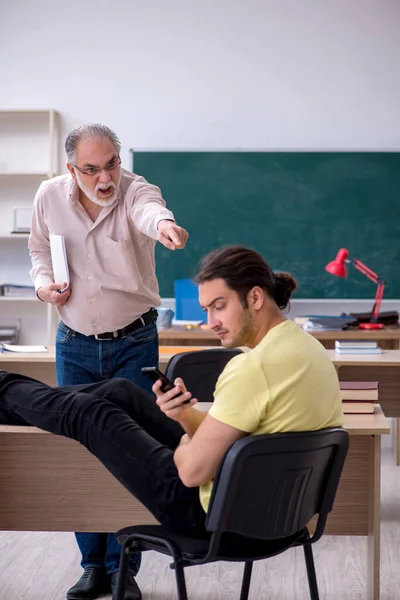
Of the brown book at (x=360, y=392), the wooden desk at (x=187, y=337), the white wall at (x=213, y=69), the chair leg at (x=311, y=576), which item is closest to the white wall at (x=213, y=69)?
the white wall at (x=213, y=69)

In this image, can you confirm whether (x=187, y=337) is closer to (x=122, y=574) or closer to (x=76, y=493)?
(x=76, y=493)

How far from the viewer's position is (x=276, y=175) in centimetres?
629

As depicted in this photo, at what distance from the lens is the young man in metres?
1.73

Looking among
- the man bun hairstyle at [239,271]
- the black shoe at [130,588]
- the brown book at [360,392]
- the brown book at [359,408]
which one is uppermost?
the man bun hairstyle at [239,271]

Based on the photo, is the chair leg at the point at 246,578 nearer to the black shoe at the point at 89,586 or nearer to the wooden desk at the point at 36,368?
the black shoe at the point at 89,586

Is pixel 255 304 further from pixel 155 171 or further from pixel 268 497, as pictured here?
pixel 155 171

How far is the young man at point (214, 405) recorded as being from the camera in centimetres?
173

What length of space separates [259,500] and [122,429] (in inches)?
17.4

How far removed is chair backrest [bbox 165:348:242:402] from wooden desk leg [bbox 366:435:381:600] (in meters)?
0.71

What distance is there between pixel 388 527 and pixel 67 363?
1665mm

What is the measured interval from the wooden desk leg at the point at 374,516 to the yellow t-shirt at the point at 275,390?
0.73 m

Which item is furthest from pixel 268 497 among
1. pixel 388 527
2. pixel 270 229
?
pixel 270 229

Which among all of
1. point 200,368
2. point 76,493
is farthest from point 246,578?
point 200,368

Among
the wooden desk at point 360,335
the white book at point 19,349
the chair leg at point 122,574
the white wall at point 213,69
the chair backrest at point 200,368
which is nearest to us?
the chair leg at point 122,574
